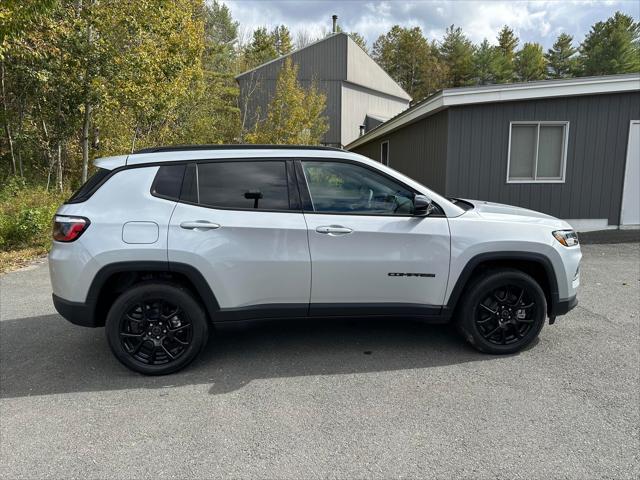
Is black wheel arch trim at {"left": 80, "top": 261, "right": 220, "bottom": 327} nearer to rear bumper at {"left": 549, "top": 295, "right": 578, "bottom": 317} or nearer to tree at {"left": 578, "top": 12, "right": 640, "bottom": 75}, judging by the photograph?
rear bumper at {"left": 549, "top": 295, "right": 578, "bottom": 317}

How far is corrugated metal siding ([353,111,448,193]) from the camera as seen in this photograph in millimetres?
9969

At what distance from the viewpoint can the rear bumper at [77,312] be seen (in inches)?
129

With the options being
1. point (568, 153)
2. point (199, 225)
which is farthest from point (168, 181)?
point (568, 153)

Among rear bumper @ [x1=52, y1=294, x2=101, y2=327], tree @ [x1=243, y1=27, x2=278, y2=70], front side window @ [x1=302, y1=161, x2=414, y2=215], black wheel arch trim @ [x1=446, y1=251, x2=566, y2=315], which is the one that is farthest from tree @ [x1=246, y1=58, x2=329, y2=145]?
tree @ [x1=243, y1=27, x2=278, y2=70]

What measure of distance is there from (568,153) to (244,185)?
8893 millimetres

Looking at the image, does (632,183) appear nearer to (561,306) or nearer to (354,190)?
(561,306)

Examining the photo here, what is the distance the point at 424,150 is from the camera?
11.1m

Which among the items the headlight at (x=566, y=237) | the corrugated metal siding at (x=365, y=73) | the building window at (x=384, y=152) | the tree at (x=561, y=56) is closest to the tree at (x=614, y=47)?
the tree at (x=561, y=56)

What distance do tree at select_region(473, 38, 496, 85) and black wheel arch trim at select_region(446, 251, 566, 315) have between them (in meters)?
51.5

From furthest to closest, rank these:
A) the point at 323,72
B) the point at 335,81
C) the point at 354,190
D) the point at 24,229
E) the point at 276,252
Result: the point at 335,81 < the point at 323,72 < the point at 24,229 < the point at 354,190 < the point at 276,252

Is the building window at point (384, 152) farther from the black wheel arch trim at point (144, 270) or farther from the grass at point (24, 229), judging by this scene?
the black wheel arch trim at point (144, 270)

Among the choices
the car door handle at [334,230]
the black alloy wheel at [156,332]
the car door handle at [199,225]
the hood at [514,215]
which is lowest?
the black alloy wheel at [156,332]

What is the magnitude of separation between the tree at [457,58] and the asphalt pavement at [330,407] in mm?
53270

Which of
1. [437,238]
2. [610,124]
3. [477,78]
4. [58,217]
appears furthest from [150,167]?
[477,78]
